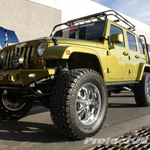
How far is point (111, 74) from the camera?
3553mm

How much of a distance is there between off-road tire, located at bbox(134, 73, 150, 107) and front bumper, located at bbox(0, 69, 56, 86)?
3.10 m

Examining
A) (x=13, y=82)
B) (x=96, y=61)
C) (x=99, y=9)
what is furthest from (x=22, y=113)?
(x=99, y=9)

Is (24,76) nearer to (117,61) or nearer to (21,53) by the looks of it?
(21,53)

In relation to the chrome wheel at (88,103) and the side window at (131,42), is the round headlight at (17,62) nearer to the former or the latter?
the chrome wheel at (88,103)

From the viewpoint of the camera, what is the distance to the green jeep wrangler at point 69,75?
2307 millimetres

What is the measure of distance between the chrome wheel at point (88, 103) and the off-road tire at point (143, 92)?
7.53ft

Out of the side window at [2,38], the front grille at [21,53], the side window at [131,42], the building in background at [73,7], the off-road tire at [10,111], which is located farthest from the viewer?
the building in background at [73,7]

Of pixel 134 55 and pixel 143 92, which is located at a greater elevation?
pixel 134 55

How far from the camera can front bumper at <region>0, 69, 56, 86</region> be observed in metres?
2.33

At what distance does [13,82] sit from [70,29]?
2.16 meters

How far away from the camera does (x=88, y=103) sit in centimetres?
271

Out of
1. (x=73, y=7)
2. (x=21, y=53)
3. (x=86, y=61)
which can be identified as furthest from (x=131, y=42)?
(x=73, y=7)

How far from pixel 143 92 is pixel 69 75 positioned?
116 inches

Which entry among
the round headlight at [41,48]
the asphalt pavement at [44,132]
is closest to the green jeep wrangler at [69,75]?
the round headlight at [41,48]
